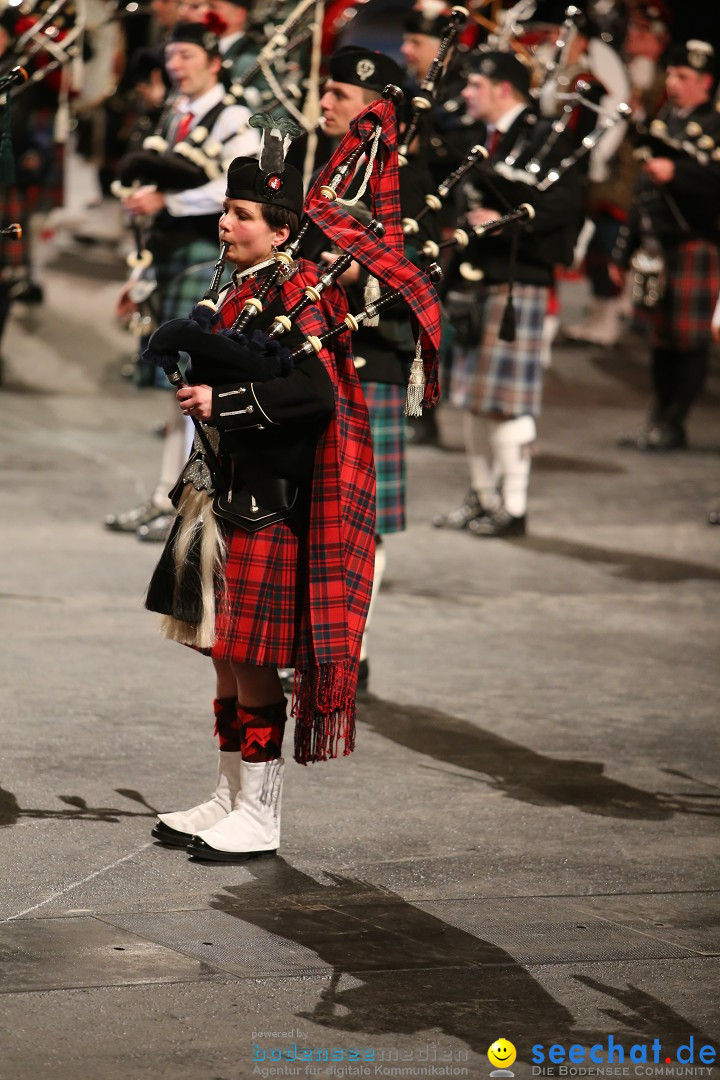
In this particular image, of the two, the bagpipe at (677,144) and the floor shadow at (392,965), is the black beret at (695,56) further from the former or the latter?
the floor shadow at (392,965)

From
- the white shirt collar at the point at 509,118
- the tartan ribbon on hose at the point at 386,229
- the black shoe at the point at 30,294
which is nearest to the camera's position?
the tartan ribbon on hose at the point at 386,229

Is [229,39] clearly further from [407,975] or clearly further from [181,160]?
[407,975]

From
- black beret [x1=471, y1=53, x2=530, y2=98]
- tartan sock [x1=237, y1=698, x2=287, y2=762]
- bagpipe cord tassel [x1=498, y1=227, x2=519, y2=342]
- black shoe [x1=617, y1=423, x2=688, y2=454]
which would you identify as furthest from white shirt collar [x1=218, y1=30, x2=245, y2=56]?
tartan sock [x1=237, y1=698, x2=287, y2=762]

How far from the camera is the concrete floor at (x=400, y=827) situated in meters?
2.69

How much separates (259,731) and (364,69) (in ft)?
6.01

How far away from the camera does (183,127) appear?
588cm

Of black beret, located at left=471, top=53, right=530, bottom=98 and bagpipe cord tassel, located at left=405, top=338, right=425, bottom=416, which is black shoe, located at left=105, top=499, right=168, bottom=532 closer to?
black beret, located at left=471, top=53, right=530, bottom=98

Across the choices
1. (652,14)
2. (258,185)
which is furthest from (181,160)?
(652,14)

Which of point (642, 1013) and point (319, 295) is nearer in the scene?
point (642, 1013)

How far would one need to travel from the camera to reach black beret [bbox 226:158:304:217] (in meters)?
3.23

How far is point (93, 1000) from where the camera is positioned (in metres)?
2.69

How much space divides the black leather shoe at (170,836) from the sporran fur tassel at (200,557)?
398 millimetres

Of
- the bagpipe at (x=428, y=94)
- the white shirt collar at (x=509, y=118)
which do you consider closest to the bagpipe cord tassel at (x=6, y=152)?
the bagpipe at (x=428, y=94)

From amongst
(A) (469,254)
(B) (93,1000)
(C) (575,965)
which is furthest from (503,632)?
(B) (93,1000)
